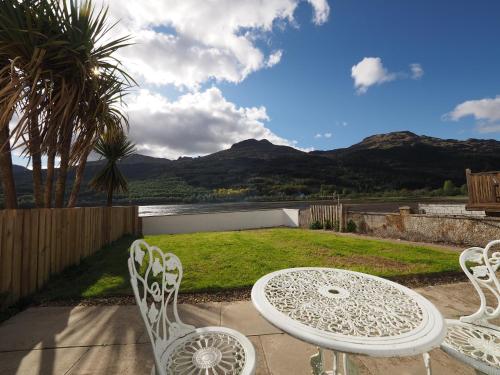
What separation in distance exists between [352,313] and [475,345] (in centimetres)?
85

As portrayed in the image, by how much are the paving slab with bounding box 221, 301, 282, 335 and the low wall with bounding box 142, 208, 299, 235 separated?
10100 millimetres

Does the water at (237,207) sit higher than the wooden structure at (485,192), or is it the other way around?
the wooden structure at (485,192)

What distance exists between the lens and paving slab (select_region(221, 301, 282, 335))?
8.32 feet

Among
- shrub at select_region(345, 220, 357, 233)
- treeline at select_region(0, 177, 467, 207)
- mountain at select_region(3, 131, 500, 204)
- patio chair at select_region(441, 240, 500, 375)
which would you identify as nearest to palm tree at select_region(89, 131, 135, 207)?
shrub at select_region(345, 220, 357, 233)

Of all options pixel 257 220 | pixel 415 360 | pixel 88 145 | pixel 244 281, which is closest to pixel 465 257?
pixel 415 360

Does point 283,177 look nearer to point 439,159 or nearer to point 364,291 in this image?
point 439,159

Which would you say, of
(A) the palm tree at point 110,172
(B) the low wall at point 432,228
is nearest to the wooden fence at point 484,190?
(B) the low wall at point 432,228

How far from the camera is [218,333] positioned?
1734 mm

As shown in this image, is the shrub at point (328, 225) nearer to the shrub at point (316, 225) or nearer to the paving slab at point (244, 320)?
the shrub at point (316, 225)

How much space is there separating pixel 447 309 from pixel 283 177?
73562 millimetres

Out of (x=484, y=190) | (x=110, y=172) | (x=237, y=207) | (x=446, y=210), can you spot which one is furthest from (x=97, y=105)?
(x=237, y=207)

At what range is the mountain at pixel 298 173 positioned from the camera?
59969 millimetres

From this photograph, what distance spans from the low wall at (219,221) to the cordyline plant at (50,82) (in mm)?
7481

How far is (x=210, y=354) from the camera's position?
1510mm
